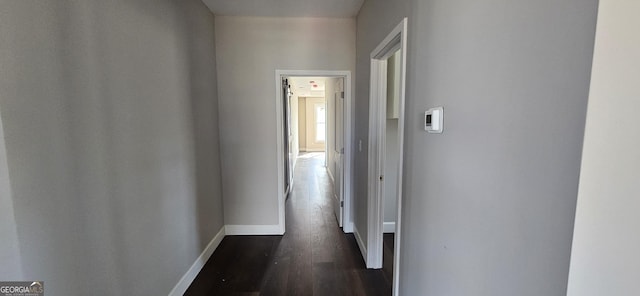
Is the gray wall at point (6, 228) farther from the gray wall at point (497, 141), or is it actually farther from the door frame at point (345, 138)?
the door frame at point (345, 138)

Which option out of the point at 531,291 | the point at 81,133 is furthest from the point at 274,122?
the point at 531,291

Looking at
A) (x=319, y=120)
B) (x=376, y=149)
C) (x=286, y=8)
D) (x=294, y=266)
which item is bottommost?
(x=294, y=266)

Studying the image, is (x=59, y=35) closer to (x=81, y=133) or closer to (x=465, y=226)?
(x=81, y=133)

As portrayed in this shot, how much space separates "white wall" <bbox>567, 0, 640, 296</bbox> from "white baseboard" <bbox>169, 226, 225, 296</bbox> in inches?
89.2

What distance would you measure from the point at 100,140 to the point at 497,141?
1.67 m

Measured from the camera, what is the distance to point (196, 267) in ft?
7.41

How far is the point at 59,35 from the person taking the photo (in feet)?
3.43

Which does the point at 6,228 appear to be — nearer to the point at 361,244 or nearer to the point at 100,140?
the point at 100,140

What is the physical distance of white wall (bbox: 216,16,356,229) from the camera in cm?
280

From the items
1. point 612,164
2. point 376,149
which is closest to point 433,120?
point 612,164

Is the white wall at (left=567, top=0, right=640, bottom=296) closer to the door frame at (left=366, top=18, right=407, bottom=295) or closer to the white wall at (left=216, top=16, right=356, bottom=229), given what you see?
the door frame at (left=366, top=18, right=407, bottom=295)

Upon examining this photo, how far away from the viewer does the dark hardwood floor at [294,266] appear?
2096 millimetres

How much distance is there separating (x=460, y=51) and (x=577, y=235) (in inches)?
26.9

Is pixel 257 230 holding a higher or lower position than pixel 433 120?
lower
